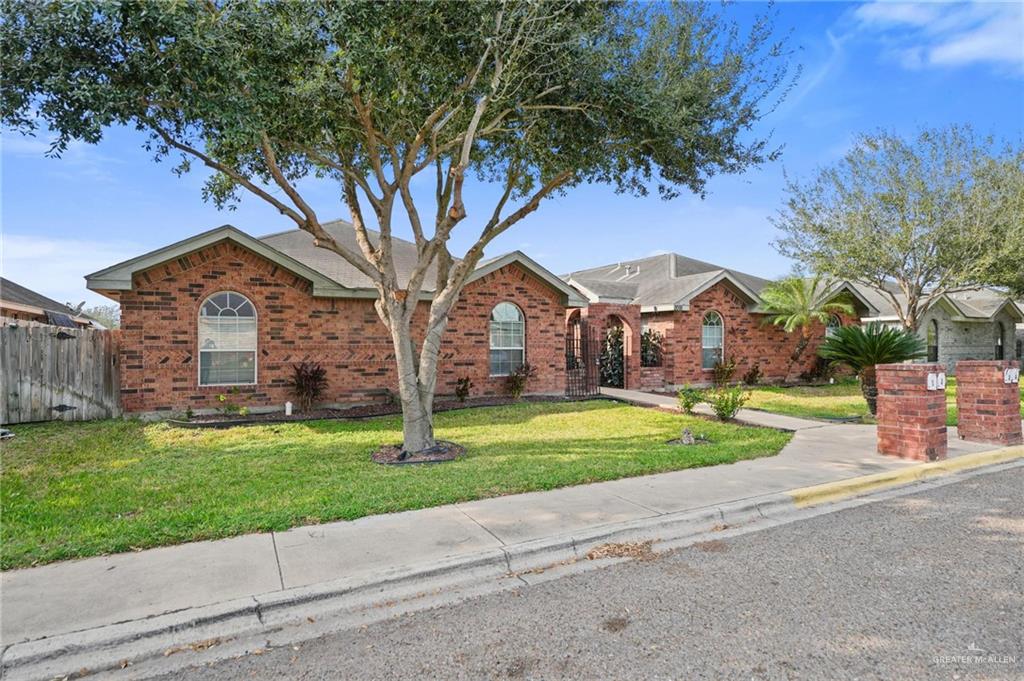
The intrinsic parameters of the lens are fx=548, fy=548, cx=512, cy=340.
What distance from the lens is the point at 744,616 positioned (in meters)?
3.52

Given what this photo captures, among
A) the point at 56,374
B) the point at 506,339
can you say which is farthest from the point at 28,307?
the point at 506,339

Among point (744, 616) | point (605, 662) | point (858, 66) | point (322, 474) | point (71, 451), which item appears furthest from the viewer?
point (858, 66)

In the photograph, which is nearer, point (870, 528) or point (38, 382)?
point (870, 528)

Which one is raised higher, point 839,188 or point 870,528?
point 839,188

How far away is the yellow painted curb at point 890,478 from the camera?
20.0 feet

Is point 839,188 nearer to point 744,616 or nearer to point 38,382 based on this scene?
point 744,616

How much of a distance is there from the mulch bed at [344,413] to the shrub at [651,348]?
4966 mm

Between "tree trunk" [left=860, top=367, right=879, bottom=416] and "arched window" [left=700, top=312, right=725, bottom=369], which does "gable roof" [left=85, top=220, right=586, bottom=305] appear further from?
"tree trunk" [left=860, top=367, right=879, bottom=416]

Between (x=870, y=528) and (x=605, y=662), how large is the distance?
3.58 m

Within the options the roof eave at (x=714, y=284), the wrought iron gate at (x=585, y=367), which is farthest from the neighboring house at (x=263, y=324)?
the roof eave at (x=714, y=284)

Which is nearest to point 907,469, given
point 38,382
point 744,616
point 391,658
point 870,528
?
point 870,528

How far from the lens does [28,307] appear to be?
52.2 ft

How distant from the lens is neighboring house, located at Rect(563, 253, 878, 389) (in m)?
17.4

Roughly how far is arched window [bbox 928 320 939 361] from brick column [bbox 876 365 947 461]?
21150 mm
